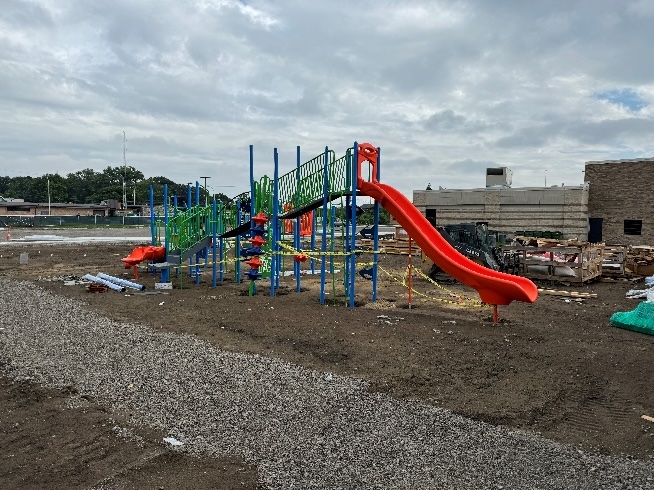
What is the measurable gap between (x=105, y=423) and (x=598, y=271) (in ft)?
56.5

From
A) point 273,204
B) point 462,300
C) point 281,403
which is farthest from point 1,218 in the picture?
point 281,403

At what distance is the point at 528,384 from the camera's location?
275 inches

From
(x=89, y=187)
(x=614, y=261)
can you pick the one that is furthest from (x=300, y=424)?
(x=89, y=187)

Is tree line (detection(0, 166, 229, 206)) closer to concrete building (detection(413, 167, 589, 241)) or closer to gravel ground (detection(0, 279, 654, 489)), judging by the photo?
concrete building (detection(413, 167, 589, 241))

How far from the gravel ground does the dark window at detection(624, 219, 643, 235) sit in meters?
27.5

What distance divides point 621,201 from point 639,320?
856 inches

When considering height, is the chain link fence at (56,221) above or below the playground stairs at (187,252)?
above

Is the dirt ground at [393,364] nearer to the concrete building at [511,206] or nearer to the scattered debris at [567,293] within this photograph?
the scattered debris at [567,293]

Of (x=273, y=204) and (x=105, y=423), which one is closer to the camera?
(x=105, y=423)

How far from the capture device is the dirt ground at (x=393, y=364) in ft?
15.3

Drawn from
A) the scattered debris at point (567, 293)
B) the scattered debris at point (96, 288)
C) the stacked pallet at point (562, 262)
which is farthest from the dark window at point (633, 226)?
the scattered debris at point (96, 288)

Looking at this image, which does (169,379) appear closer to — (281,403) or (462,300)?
(281,403)

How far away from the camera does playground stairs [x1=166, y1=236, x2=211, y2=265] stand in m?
15.8

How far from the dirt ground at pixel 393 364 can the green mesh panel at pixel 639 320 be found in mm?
203
